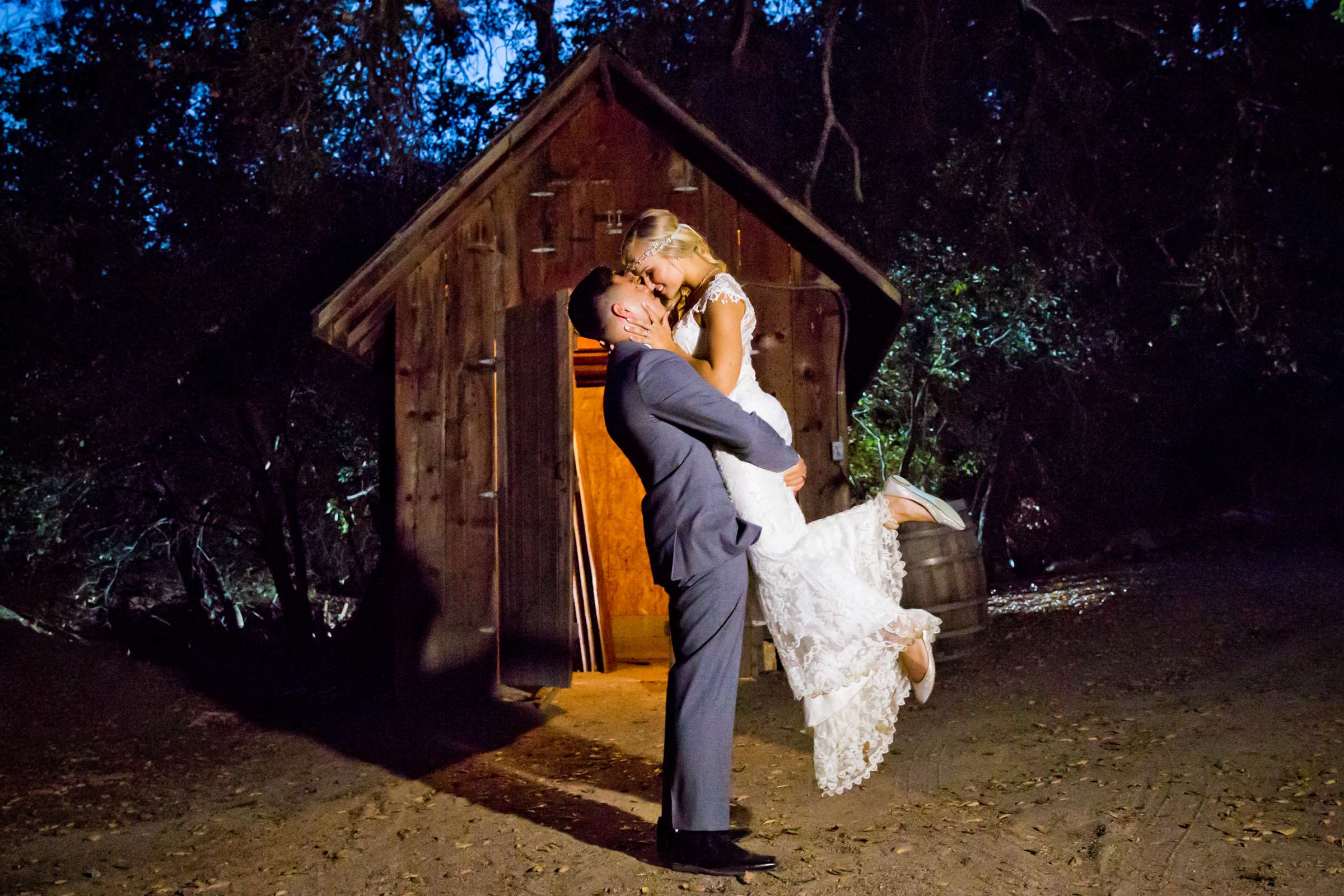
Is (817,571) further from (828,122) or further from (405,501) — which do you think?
(828,122)

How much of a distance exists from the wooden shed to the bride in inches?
128

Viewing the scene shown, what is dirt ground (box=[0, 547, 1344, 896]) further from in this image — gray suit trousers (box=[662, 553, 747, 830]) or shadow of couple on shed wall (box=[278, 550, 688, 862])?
gray suit trousers (box=[662, 553, 747, 830])

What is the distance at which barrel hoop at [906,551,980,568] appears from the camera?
24.4 feet

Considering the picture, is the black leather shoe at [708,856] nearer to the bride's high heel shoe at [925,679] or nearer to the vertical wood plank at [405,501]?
the bride's high heel shoe at [925,679]

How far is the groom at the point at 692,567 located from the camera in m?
3.48

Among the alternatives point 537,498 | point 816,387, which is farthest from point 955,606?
point 537,498

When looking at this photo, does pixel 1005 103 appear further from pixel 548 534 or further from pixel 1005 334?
pixel 548 534

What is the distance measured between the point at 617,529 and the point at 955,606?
4.03 meters

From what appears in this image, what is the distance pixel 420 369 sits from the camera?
728 cm

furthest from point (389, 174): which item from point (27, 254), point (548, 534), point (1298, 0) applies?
point (1298, 0)

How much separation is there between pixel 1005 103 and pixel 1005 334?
303 cm

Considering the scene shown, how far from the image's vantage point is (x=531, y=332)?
23.6ft

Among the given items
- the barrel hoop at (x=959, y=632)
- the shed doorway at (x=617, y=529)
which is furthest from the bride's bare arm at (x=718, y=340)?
the shed doorway at (x=617, y=529)

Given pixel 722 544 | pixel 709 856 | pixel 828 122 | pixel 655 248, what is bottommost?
pixel 709 856
